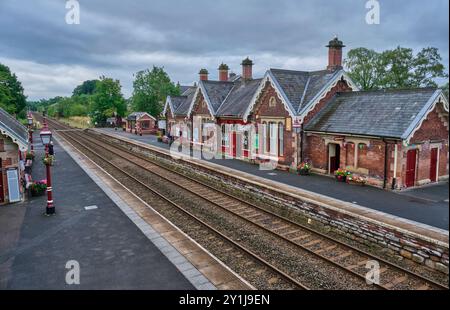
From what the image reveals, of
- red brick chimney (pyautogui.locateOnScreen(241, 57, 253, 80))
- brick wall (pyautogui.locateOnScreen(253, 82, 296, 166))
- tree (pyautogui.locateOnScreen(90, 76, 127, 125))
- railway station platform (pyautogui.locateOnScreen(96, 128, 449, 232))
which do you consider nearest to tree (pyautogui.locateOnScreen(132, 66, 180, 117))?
tree (pyautogui.locateOnScreen(90, 76, 127, 125))

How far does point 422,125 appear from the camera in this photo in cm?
1736

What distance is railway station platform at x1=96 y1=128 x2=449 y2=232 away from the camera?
12555 millimetres

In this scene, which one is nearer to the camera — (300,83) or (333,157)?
(333,157)

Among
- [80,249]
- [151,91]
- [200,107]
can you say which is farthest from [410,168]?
[151,91]

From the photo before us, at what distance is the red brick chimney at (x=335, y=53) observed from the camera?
77.3 ft

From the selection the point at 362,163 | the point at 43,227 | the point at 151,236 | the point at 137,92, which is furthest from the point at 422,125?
the point at 137,92

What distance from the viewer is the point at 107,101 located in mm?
76938

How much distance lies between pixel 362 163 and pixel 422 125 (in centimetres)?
344

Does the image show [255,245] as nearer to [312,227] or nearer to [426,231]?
[312,227]

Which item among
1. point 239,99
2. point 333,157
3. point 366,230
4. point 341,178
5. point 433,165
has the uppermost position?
point 239,99

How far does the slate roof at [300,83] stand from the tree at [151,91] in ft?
133

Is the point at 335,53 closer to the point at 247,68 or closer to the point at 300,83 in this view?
the point at 300,83

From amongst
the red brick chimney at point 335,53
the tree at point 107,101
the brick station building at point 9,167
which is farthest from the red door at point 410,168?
the tree at point 107,101

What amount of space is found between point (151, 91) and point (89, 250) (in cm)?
5471
